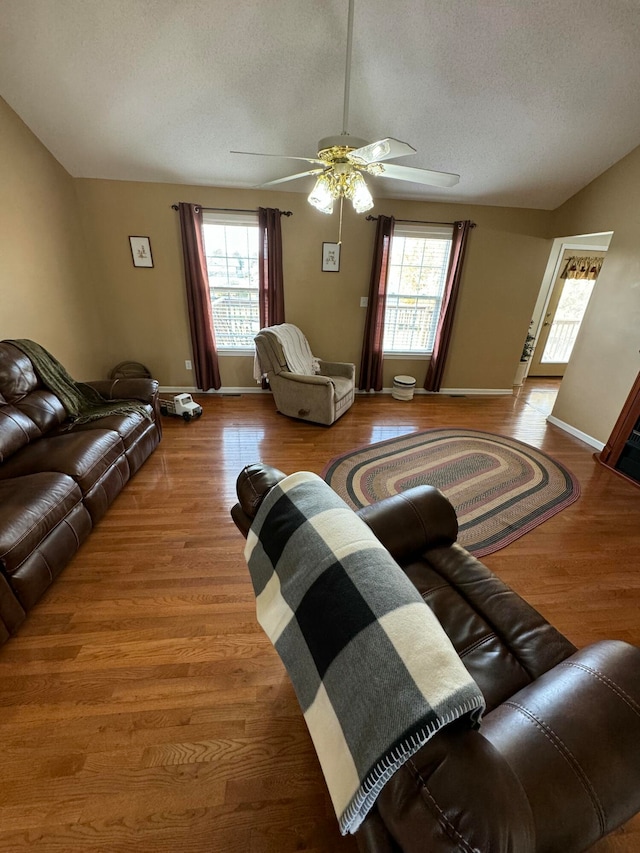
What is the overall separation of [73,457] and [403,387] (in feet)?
12.2

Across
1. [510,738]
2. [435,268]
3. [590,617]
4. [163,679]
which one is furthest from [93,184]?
[590,617]

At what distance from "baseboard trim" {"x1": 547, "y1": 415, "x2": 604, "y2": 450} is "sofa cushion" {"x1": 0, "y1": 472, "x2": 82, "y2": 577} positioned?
451cm

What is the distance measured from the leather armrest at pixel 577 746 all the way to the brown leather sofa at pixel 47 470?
6.17 ft

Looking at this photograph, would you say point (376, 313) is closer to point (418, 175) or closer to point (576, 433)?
point (418, 175)

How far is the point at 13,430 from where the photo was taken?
2.13 meters

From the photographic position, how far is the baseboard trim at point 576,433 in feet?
11.6

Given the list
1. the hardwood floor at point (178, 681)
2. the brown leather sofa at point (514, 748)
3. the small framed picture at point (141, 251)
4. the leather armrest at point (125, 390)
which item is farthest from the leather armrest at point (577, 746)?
the small framed picture at point (141, 251)

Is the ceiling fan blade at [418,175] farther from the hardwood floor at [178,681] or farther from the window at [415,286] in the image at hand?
the hardwood floor at [178,681]

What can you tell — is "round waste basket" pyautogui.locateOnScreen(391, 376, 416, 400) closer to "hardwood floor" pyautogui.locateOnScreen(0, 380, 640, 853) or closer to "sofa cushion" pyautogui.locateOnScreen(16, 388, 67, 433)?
"hardwood floor" pyautogui.locateOnScreen(0, 380, 640, 853)

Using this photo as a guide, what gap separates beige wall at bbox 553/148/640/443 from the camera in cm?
320

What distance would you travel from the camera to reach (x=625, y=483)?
2.94 meters

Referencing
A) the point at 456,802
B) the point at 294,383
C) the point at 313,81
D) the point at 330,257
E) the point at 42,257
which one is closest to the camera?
the point at 456,802

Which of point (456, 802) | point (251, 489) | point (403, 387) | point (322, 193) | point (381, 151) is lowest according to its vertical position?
point (403, 387)

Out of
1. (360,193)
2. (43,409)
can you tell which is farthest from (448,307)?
(43,409)
